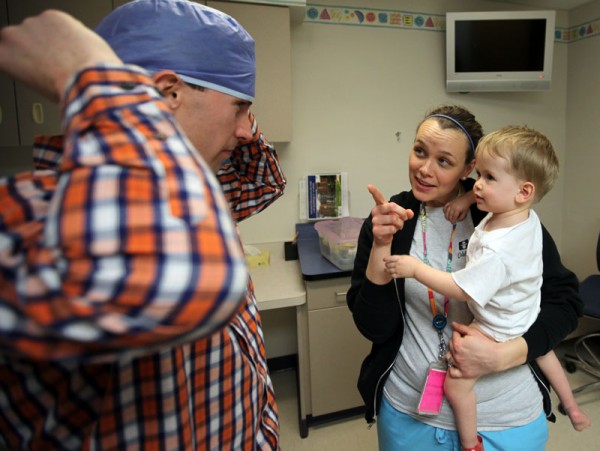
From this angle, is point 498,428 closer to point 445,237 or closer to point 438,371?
point 438,371

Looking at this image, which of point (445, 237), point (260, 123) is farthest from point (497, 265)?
point (260, 123)

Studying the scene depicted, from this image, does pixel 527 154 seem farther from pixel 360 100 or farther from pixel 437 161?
pixel 360 100

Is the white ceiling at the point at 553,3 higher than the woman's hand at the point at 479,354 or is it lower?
higher

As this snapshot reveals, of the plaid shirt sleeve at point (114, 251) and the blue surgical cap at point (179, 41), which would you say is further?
the blue surgical cap at point (179, 41)

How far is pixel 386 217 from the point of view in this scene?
0.91 m

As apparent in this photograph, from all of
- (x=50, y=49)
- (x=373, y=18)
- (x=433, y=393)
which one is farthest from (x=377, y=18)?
(x=50, y=49)

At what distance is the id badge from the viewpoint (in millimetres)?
937

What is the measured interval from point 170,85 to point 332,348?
167 cm

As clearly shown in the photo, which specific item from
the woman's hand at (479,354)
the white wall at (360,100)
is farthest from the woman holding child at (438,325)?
the white wall at (360,100)

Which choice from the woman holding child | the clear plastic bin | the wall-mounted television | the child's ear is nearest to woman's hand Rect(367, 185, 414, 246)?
the woman holding child

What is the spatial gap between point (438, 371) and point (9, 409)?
0.90 meters

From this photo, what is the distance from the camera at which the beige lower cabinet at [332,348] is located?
1860 mm

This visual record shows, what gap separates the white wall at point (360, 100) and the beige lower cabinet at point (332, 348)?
0.79 m

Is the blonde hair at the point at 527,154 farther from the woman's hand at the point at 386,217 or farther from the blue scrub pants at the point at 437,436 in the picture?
the blue scrub pants at the point at 437,436
